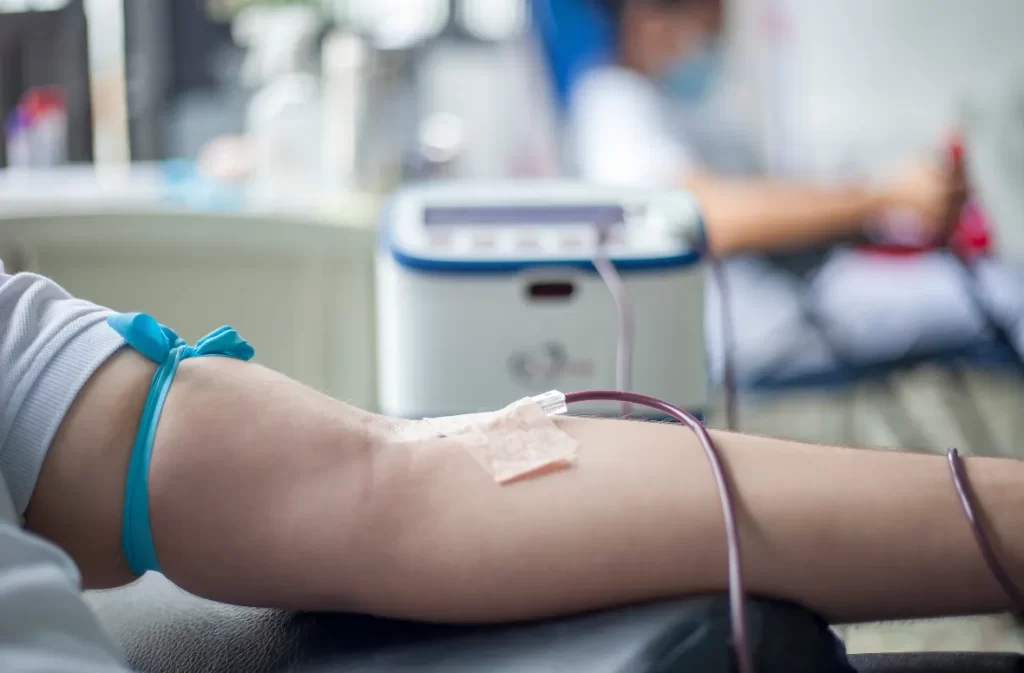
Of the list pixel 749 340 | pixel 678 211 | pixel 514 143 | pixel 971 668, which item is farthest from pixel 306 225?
pixel 514 143

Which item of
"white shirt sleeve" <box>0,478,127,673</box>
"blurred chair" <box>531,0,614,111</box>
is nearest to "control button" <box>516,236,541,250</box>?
"white shirt sleeve" <box>0,478,127,673</box>

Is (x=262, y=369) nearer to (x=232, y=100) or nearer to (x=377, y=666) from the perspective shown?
(x=377, y=666)

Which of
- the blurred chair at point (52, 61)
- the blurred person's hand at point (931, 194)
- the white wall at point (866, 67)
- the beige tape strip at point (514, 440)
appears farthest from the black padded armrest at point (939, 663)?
the white wall at point (866, 67)

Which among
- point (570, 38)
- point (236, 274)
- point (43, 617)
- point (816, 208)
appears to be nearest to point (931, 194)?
point (816, 208)

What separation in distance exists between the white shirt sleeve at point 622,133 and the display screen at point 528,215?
1.59 m

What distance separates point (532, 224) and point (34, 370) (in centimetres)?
93

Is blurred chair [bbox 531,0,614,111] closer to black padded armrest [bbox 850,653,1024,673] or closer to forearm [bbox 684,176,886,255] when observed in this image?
forearm [bbox 684,176,886,255]

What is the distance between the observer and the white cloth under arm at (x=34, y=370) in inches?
21.3

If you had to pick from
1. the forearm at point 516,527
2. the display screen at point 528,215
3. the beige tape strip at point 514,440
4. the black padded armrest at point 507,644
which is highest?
the display screen at point 528,215

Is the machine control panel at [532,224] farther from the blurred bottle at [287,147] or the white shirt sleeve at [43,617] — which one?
the white shirt sleeve at [43,617]

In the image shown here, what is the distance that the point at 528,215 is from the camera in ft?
4.62

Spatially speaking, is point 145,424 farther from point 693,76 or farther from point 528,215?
point 693,76

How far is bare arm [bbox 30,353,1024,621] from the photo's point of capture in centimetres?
56

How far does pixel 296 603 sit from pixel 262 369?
146 mm
